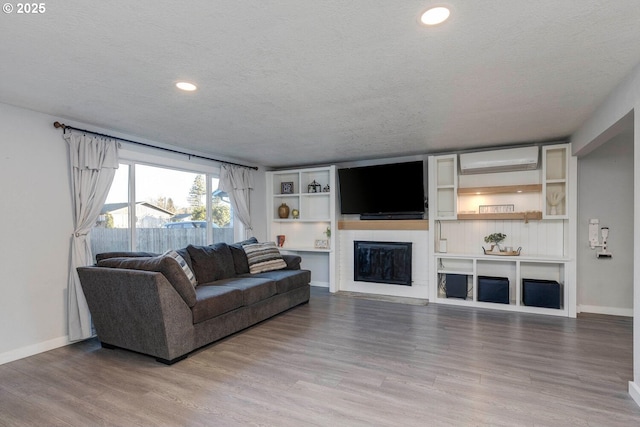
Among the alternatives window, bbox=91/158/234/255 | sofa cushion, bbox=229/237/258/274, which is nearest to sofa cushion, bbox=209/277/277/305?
sofa cushion, bbox=229/237/258/274

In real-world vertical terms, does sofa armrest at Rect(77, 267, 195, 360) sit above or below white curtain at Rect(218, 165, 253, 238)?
below

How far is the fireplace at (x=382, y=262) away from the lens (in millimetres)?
5277

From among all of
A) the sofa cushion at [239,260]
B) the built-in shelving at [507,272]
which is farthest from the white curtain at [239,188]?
the built-in shelving at [507,272]

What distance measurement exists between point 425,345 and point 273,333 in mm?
1593

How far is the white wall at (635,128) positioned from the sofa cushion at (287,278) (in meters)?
3.38

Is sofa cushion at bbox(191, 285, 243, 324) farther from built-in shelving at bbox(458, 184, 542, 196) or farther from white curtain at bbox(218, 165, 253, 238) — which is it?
built-in shelving at bbox(458, 184, 542, 196)

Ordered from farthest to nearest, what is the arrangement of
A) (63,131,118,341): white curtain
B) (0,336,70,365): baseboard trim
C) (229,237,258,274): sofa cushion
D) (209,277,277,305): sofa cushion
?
1. (229,237,258,274): sofa cushion
2. (209,277,277,305): sofa cushion
3. (63,131,118,341): white curtain
4. (0,336,70,365): baseboard trim

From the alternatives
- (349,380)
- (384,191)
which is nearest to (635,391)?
(349,380)

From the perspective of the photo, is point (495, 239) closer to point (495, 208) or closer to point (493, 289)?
point (495, 208)

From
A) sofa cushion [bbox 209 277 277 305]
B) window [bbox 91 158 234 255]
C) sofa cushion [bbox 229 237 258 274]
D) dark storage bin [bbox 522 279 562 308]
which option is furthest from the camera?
sofa cushion [bbox 229 237 258 274]

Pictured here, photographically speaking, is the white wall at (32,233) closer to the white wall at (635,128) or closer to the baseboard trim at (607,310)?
the white wall at (635,128)

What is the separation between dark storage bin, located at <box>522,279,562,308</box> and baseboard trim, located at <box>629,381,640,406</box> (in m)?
2.10

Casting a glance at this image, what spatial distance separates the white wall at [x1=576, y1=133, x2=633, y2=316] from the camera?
4207 millimetres

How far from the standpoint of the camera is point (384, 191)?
5465mm
